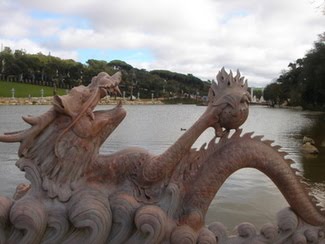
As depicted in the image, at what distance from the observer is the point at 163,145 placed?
1803cm

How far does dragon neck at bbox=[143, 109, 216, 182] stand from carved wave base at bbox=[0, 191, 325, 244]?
0.23 m

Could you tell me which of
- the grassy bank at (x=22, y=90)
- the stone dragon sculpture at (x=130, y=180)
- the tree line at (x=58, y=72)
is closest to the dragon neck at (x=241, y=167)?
the stone dragon sculpture at (x=130, y=180)

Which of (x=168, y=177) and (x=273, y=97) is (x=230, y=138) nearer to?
(x=168, y=177)

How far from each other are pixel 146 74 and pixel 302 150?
82.8m

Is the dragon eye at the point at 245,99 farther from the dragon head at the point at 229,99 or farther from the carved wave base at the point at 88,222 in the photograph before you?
the carved wave base at the point at 88,222

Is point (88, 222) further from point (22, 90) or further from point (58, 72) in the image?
point (58, 72)

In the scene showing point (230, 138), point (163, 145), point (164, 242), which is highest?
point (230, 138)

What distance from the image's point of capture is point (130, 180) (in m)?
3.24

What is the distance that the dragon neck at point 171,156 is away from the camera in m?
3.20

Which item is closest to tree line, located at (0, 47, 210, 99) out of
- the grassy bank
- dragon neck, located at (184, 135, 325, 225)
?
the grassy bank

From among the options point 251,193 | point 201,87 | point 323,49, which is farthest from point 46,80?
point 251,193

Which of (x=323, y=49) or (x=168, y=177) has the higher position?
(x=323, y=49)

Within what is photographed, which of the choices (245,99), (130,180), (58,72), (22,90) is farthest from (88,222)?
(58,72)

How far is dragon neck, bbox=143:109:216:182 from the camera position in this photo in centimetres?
320
